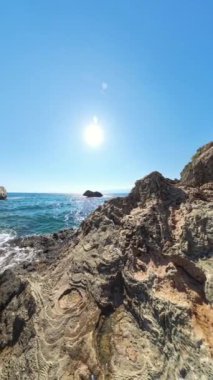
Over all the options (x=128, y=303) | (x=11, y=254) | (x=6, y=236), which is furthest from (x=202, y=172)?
(x=6, y=236)

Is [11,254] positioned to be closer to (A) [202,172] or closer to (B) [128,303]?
(A) [202,172]

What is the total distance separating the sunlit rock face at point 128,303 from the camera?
4.58 metres

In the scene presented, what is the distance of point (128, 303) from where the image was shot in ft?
19.1

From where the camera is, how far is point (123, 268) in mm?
6445

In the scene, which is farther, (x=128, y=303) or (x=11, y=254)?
(x=11, y=254)

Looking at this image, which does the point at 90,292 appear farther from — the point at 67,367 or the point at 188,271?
the point at 188,271

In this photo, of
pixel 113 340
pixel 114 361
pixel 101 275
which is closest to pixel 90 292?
pixel 101 275

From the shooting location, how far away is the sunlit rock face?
15.0 feet

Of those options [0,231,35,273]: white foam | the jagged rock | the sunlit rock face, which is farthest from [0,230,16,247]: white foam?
the jagged rock

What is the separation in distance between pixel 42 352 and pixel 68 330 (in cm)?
60

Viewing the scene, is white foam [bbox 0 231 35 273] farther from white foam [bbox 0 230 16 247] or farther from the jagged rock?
the jagged rock

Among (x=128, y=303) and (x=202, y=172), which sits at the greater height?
(x=202, y=172)

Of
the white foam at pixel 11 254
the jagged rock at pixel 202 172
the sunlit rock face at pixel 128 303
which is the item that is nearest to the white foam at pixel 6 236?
the white foam at pixel 11 254

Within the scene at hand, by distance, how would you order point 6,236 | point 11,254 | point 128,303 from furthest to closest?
point 6,236 < point 11,254 < point 128,303
